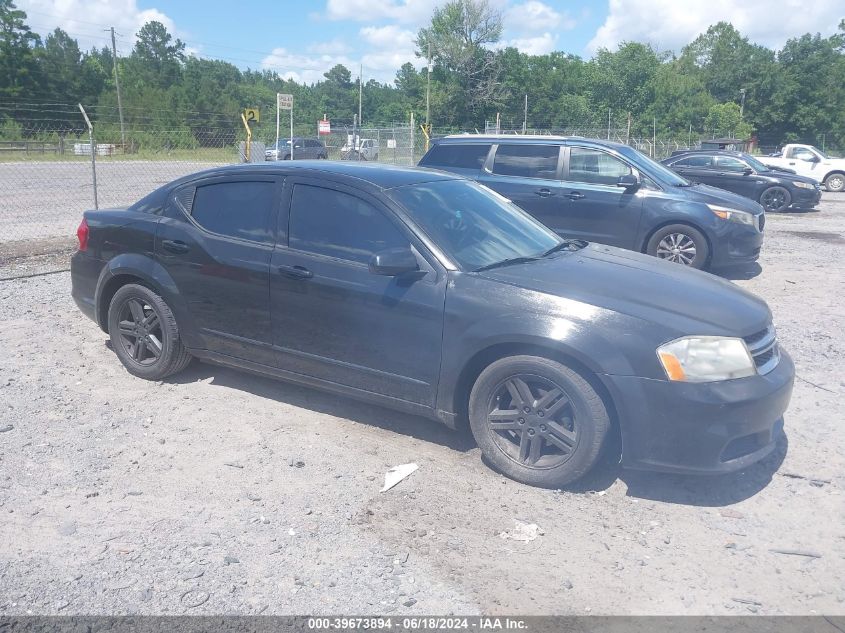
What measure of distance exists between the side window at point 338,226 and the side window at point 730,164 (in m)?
15.9

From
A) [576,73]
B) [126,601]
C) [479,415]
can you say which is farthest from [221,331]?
[576,73]

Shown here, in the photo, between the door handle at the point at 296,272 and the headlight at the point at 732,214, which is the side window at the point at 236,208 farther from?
the headlight at the point at 732,214

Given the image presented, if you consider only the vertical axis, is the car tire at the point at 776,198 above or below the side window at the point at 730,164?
below

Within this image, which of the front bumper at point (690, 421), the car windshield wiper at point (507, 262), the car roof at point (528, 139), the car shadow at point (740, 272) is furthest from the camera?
the car shadow at point (740, 272)

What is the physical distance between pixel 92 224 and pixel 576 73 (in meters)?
78.6

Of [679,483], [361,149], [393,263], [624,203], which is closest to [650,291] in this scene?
[679,483]

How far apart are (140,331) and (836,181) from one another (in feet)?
85.2

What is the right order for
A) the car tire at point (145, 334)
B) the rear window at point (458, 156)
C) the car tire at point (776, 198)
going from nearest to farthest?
the car tire at point (145, 334)
the rear window at point (458, 156)
the car tire at point (776, 198)

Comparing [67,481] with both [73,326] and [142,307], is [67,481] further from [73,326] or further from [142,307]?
[73,326]

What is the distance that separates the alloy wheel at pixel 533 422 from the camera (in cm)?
405

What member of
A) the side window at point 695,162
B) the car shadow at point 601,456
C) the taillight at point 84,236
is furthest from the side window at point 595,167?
the side window at point 695,162

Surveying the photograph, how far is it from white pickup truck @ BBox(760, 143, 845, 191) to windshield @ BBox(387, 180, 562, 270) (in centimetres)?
2360

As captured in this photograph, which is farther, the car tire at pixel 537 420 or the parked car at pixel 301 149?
the parked car at pixel 301 149

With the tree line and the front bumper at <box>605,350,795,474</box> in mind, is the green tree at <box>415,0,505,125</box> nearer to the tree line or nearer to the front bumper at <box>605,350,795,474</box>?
the tree line
